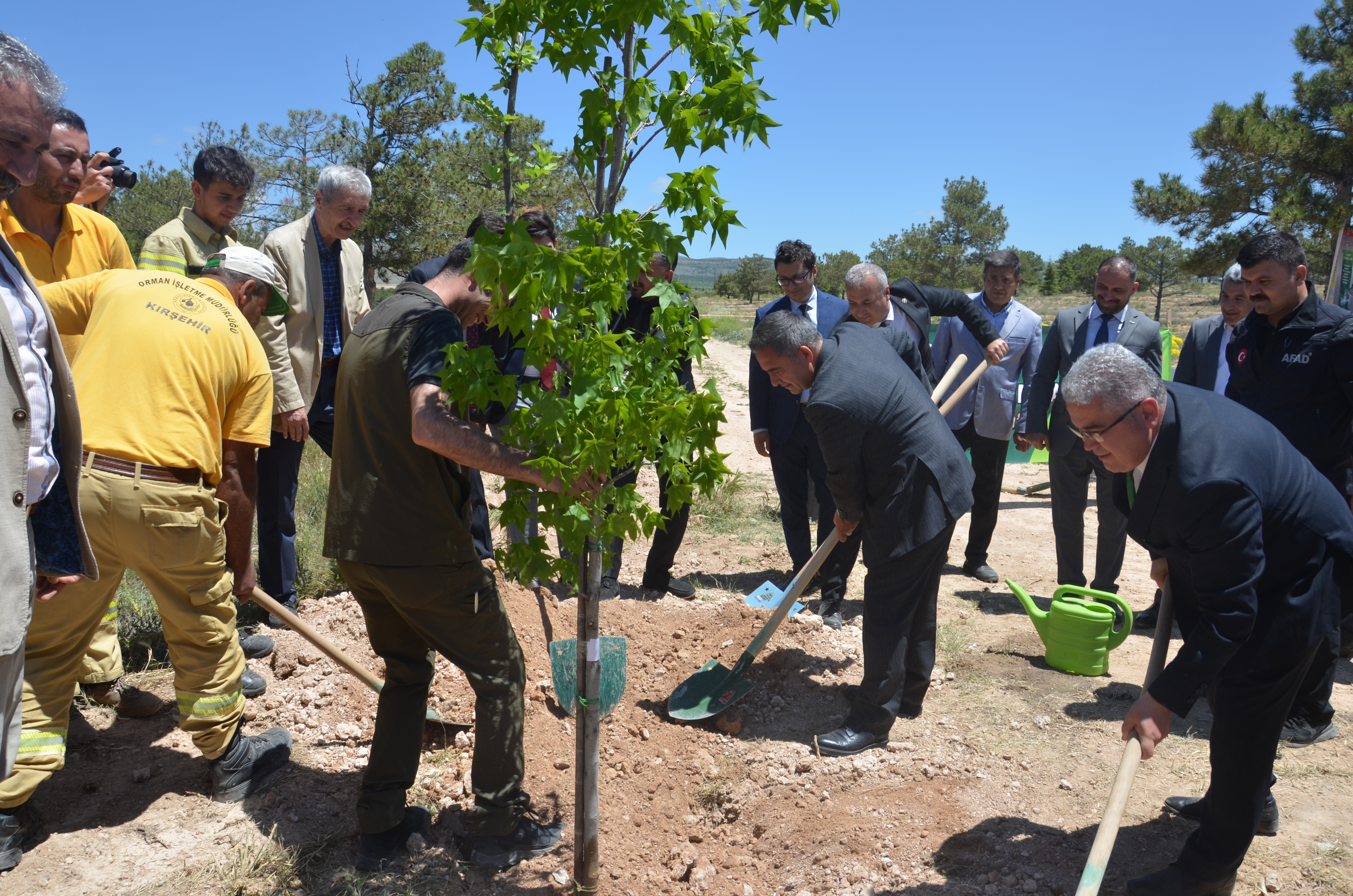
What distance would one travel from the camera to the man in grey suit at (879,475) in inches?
138

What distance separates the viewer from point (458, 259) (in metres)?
2.66

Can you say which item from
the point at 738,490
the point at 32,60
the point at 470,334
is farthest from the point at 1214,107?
the point at 32,60

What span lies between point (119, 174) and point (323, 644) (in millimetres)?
2820

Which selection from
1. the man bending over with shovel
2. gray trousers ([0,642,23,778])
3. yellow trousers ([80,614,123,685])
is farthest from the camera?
yellow trousers ([80,614,123,685])

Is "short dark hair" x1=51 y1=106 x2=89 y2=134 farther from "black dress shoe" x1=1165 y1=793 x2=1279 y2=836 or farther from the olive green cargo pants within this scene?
"black dress shoe" x1=1165 y1=793 x2=1279 y2=836

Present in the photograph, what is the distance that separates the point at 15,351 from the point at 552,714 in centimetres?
280

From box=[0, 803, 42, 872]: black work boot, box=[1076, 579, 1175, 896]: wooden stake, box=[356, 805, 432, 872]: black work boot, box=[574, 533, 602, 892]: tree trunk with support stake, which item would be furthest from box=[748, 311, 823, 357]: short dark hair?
box=[0, 803, 42, 872]: black work boot

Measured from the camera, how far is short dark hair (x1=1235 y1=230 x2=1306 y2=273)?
3689 mm

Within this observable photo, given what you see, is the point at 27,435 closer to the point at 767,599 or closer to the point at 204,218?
the point at 204,218

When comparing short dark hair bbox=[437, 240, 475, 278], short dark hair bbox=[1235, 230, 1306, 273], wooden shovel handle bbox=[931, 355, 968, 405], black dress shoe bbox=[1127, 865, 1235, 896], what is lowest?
black dress shoe bbox=[1127, 865, 1235, 896]

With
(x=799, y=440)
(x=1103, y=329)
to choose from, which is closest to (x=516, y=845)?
(x=799, y=440)

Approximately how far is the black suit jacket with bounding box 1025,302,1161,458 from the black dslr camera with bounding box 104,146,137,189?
17.4 ft

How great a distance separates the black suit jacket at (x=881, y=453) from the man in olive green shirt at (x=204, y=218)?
292 cm

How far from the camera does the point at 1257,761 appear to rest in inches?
99.5
